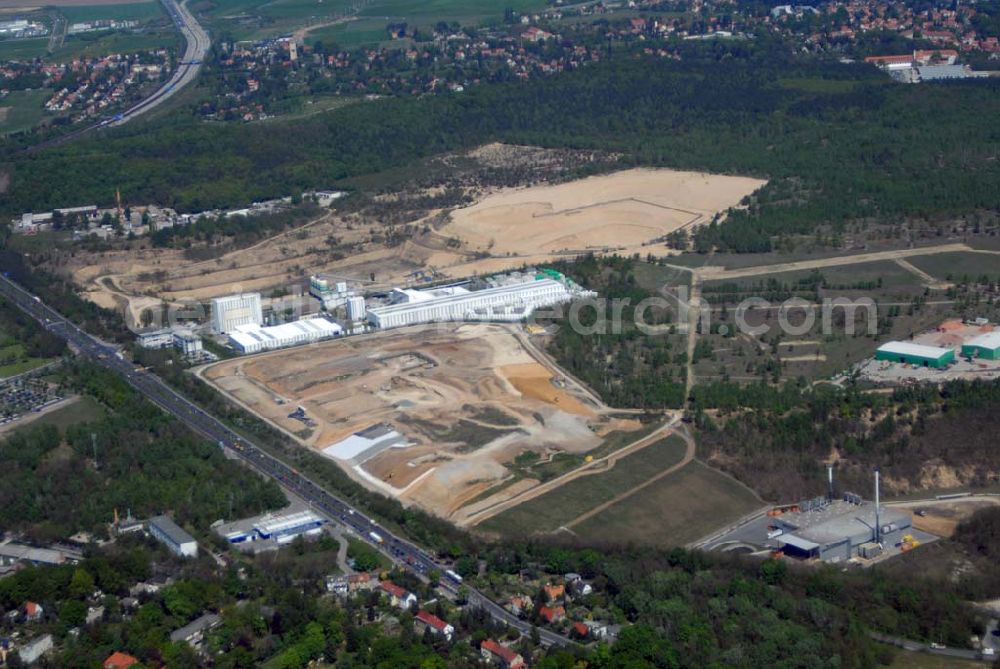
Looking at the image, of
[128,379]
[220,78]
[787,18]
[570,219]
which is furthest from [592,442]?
[787,18]

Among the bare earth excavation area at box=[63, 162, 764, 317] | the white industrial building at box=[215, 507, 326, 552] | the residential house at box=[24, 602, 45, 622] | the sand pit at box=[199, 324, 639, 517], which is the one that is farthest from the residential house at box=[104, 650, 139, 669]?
the bare earth excavation area at box=[63, 162, 764, 317]

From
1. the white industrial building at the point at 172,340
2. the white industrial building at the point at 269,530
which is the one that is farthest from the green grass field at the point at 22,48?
the white industrial building at the point at 269,530

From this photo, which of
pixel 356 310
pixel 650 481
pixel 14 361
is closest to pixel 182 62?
pixel 356 310

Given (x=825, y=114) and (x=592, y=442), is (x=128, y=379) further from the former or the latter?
(x=825, y=114)

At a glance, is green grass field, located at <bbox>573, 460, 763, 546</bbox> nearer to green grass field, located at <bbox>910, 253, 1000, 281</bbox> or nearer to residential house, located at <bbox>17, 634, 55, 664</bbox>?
residential house, located at <bbox>17, 634, 55, 664</bbox>

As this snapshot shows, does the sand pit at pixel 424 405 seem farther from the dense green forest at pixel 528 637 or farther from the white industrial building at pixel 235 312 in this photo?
the dense green forest at pixel 528 637

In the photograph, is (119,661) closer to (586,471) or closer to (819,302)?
(586,471)
